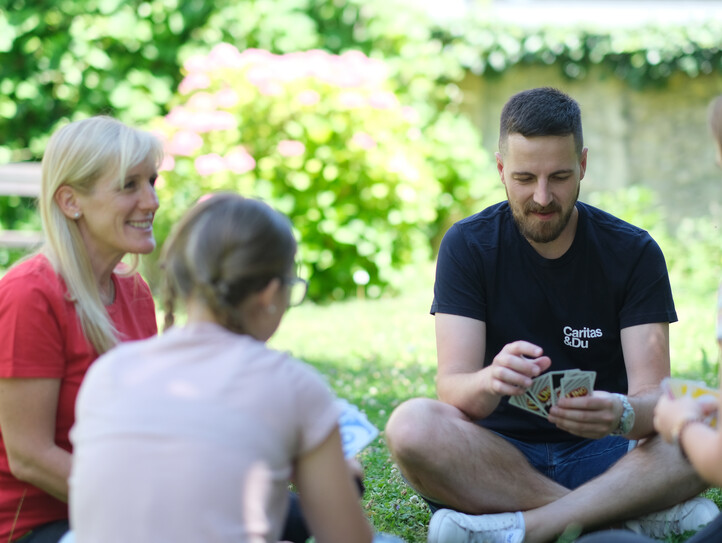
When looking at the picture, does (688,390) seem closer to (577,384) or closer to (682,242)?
(577,384)

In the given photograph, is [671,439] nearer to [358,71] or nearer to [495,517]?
[495,517]

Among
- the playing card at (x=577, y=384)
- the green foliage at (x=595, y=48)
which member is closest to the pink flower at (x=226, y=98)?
the green foliage at (x=595, y=48)

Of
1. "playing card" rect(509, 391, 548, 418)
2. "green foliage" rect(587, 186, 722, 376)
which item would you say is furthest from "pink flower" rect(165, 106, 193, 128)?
"playing card" rect(509, 391, 548, 418)

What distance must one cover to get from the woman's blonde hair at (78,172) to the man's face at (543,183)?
1.26 metres

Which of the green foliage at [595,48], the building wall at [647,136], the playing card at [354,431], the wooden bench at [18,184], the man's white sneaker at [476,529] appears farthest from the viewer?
the building wall at [647,136]

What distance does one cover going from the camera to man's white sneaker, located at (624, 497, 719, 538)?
273 cm

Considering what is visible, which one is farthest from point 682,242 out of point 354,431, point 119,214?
point 354,431

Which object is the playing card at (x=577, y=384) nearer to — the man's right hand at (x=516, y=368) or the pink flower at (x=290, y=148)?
the man's right hand at (x=516, y=368)

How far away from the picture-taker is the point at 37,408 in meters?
2.17

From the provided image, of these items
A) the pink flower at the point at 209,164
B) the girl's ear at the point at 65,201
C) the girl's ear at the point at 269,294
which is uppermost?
the pink flower at the point at 209,164

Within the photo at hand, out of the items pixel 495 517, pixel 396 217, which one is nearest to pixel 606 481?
pixel 495 517

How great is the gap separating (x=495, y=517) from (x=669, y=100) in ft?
24.1

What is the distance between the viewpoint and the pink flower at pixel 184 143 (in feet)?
25.8

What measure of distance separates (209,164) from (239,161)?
0.26 m
